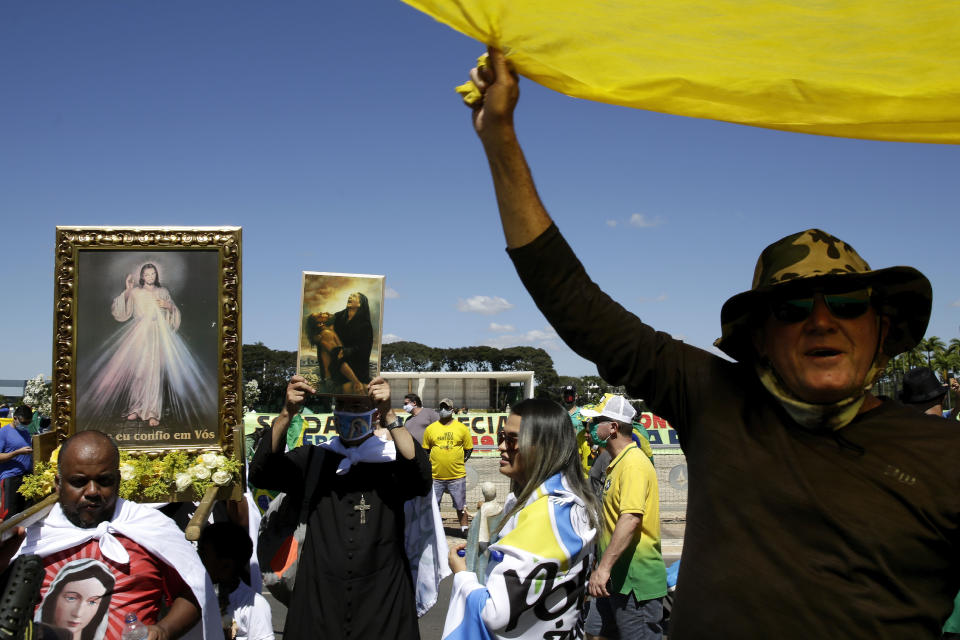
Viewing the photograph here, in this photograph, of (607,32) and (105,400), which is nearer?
(607,32)

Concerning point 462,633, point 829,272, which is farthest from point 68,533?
point 829,272

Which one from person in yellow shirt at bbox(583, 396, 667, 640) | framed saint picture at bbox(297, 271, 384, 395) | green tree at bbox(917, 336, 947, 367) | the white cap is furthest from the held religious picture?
green tree at bbox(917, 336, 947, 367)

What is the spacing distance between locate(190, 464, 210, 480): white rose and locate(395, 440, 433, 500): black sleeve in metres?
1.08

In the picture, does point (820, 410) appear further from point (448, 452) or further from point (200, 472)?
point (448, 452)

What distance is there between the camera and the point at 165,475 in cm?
428

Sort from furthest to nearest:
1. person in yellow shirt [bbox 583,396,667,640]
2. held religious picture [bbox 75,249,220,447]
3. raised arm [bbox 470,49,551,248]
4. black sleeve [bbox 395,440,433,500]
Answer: person in yellow shirt [bbox 583,396,667,640] → black sleeve [bbox 395,440,433,500] → held religious picture [bbox 75,249,220,447] → raised arm [bbox 470,49,551,248]

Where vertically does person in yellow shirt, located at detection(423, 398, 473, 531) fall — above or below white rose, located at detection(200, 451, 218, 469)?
below

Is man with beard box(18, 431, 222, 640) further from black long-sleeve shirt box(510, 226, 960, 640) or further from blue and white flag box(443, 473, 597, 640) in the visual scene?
black long-sleeve shirt box(510, 226, 960, 640)

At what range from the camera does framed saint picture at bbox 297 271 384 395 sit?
434cm

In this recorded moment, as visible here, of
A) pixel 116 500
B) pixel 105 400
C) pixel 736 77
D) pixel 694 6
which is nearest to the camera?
pixel 694 6

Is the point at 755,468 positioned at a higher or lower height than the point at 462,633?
higher

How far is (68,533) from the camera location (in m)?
3.24

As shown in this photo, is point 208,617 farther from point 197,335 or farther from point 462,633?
point 197,335

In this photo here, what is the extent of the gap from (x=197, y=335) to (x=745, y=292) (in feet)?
11.5
